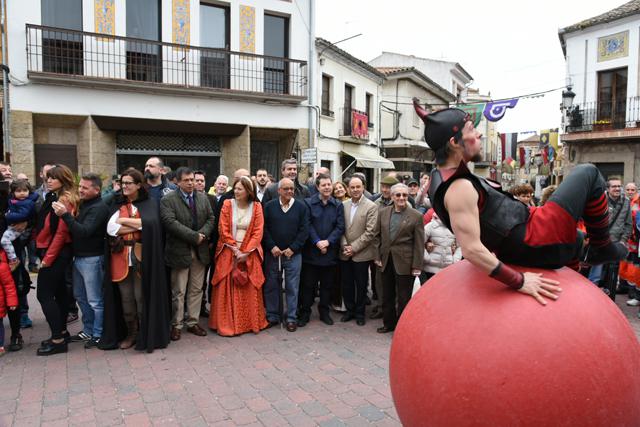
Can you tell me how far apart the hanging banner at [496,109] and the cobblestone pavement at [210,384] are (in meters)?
12.3

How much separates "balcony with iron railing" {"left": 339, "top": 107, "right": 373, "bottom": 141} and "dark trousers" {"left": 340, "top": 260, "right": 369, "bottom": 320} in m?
15.6

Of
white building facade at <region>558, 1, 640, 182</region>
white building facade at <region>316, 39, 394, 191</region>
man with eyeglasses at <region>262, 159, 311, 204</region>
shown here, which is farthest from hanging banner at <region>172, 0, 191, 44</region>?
white building facade at <region>558, 1, 640, 182</region>

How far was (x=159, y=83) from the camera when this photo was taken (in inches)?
627

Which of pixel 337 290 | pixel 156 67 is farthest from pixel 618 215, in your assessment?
A: pixel 156 67

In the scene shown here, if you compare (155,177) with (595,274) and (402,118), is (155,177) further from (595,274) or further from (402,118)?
(402,118)

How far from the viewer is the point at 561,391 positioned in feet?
7.73

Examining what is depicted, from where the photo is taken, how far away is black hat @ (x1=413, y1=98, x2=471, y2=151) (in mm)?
2912

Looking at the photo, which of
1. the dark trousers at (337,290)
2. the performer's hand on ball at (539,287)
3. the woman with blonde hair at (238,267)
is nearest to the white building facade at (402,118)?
the dark trousers at (337,290)

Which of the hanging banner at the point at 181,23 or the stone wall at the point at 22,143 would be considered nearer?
the stone wall at the point at 22,143

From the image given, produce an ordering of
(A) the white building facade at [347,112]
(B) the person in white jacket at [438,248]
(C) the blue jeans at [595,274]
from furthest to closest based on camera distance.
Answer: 1. (A) the white building facade at [347,112]
2. (C) the blue jeans at [595,274]
3. (B) the person in white jacket at [438,248]

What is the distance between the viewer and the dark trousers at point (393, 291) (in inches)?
259

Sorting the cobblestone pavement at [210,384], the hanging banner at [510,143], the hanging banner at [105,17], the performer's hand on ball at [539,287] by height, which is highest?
the hanging banner at [105,17]

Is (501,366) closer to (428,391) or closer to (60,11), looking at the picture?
(428,391)

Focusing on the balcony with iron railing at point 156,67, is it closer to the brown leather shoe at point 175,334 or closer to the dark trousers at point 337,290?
the dark trousers at point 337,290
